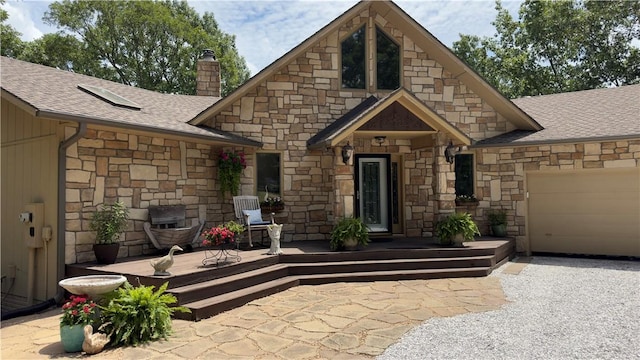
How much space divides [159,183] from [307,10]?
656 centimetres

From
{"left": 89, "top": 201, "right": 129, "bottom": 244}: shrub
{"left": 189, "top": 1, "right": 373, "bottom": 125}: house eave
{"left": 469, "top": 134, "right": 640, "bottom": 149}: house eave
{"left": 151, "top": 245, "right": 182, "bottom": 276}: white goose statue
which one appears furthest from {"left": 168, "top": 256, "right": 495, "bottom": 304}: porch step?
{"left": 189, "top": 1, "right": 373, "bottom": 125}: house eave

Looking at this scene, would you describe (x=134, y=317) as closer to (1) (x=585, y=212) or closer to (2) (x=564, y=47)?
(1) (x=585, y=212)

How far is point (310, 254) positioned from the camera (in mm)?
7012

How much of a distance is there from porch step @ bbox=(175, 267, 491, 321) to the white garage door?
3031mm

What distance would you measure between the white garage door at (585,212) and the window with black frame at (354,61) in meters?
4.69

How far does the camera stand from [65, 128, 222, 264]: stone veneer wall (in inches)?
236

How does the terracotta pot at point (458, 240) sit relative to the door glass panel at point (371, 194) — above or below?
below

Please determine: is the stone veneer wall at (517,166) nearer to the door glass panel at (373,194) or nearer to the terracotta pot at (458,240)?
the terracotta pot at (458,240)

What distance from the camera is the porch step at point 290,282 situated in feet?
15.9

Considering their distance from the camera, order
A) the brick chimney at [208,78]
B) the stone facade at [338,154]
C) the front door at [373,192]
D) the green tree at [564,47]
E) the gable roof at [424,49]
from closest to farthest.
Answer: the stone facade at [338,154]
the gable roof at [424,49]
the front door at [373,192]
the brick chimney at [208,78]
the green tree at [564,47]

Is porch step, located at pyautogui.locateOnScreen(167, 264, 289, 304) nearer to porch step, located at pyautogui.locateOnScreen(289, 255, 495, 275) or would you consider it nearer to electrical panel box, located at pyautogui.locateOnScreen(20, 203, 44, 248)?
porch step, located at pyautogui.locateOnScreen(289, 255, 495, 275)

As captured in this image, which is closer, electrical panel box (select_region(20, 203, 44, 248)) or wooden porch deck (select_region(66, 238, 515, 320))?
wooden porch deck (select_region(66, 238, 515, 320))

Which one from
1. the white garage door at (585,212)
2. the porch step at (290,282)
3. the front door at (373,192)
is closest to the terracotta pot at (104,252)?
the porch step at (290,282)

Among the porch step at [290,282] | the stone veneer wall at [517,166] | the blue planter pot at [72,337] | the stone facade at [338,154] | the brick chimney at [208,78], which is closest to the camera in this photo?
the blue planter pot at [72,337]
